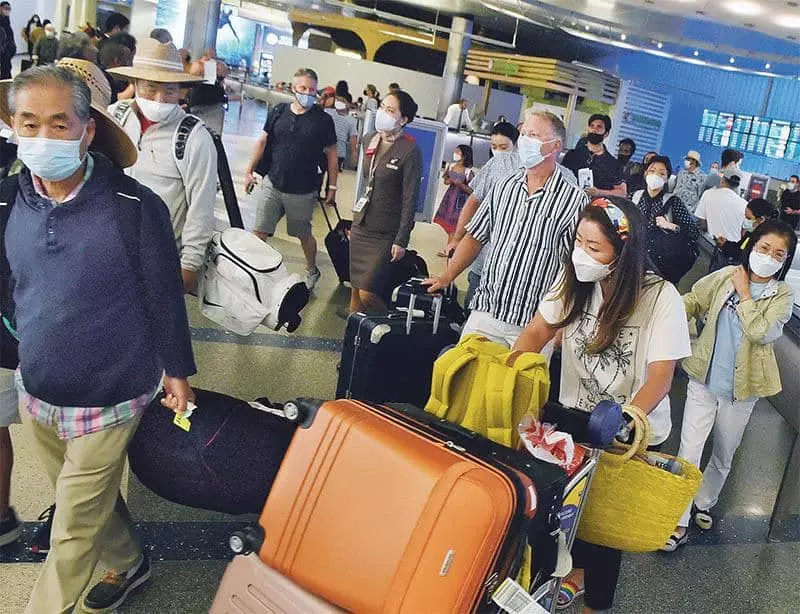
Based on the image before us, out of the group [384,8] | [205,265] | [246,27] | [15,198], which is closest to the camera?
[15,198]

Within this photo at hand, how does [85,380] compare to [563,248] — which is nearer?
[85,380]

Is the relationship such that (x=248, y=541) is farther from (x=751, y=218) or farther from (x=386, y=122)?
(x=751, y=218)

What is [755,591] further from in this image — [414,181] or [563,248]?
[414,181]

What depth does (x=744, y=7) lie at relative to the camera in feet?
49.6

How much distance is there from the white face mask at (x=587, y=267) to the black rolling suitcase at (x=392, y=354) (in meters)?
0.97

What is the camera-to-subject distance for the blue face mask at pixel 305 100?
18.2ft

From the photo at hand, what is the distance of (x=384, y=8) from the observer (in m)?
28.5

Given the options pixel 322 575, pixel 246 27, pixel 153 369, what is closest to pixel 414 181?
pixel 153 369

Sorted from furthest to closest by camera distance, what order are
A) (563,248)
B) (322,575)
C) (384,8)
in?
(384,8) < (563,248) < (322,575)

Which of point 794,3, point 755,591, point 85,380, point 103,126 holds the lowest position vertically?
point 755,591

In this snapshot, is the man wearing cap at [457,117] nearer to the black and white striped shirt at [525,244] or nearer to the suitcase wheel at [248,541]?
the black and white striped shirt at [525,244]

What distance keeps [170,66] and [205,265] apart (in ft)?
3.05

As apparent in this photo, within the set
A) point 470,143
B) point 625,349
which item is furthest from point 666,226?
point 470,143

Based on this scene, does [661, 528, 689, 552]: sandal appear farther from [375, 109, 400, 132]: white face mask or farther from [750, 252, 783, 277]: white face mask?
[375, 109, 400, 132]: white face mask
